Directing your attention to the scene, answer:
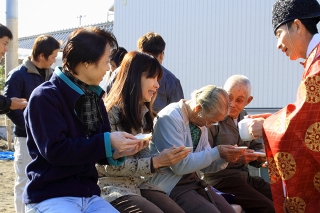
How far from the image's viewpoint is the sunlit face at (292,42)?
2.84 metres

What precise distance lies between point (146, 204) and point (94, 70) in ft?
2.77

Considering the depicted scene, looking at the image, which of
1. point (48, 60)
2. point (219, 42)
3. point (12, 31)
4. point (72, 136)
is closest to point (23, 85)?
point (48, 60)

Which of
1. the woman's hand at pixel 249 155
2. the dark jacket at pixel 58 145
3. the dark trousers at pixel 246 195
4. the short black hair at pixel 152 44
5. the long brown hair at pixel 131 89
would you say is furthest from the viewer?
the short black hair at pixel 152 44

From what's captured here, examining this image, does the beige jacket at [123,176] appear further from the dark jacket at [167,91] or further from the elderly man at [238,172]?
the dark jacket at [167,91]

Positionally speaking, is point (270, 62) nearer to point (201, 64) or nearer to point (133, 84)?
point (201, 64)

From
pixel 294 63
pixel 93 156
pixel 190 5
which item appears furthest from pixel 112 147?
pixel 190 5

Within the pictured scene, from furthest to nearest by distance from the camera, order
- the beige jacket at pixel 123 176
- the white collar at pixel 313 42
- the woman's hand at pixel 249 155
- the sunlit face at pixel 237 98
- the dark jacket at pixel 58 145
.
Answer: the sunlit face at pixel 237 98 < the woman's hand at pixel 249 155 < the beige jacket at pixel 123 176 < the white collar at pixel 313 42 < the dark jacket at pixel 58 145

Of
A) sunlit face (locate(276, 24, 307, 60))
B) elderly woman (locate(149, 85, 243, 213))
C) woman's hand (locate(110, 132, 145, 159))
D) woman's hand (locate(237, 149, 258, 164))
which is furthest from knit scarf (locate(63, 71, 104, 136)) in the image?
woman's hand (locate(237, 149, 258, 164))

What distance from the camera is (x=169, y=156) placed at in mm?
3100

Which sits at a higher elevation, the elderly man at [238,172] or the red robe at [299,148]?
the red robe at [299,148]

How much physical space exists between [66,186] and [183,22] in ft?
35.4

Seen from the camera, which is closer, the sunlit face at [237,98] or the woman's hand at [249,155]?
the woman's hand at [249,155]

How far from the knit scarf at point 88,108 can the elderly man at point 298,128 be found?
37.9 inches

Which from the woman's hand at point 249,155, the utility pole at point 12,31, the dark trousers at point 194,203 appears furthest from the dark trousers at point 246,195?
the utility pole at point 12,31
